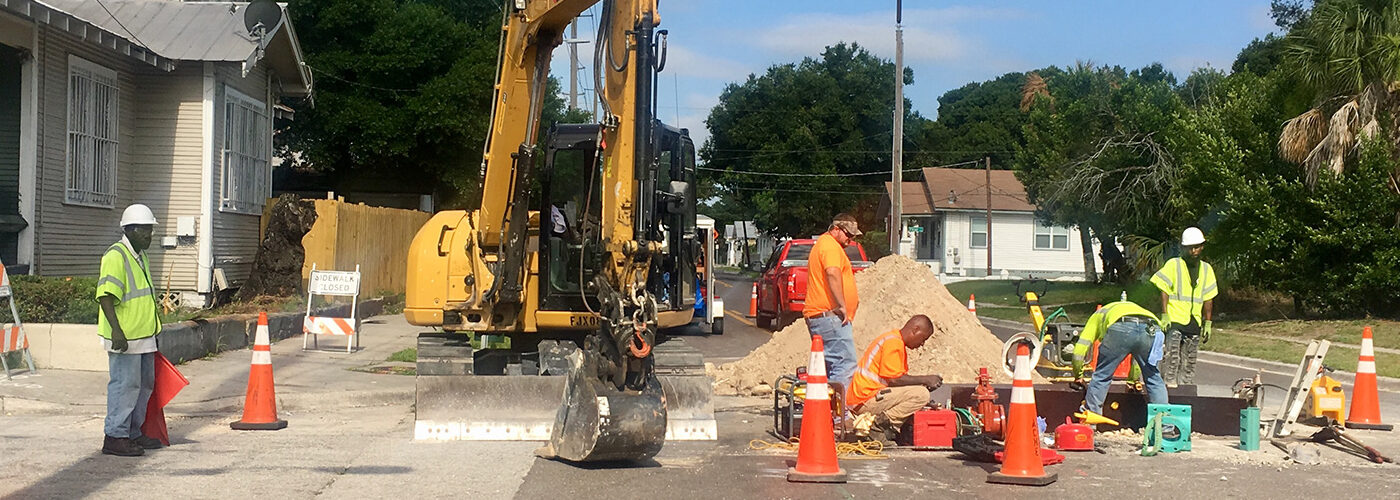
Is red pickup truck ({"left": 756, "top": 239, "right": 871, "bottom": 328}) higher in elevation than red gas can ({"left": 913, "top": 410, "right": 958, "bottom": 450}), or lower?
higher

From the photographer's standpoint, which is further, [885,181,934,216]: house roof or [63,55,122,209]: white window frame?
[885,181,934,216]: house roof

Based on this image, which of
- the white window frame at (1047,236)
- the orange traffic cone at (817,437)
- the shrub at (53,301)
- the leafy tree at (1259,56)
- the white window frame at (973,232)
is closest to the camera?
the orange traffic cone at (817,437)

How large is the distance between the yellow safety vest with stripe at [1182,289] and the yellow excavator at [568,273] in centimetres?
444

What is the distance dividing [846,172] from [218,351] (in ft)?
204

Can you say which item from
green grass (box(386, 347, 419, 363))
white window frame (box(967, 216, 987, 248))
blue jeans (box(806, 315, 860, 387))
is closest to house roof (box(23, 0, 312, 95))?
green grass (box(386, 347, 419, 363))

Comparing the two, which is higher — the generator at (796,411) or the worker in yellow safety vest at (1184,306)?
the worker in yellow safety vest at (1184,306)

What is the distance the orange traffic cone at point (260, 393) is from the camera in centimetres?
1099

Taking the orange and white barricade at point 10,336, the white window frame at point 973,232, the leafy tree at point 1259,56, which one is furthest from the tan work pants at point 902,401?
the white window frame at point 973,232

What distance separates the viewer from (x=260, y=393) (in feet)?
36.2

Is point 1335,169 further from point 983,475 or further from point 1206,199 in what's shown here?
point 983,475

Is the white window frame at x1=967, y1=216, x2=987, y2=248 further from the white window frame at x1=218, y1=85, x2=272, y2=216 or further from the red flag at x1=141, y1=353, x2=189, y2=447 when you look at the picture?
the red flag at x1=141, y1=353, x2=189, y2=447

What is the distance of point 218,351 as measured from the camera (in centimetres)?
1625

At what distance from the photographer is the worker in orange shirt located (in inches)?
415

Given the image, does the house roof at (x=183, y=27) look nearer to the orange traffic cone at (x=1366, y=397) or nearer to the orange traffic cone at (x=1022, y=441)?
the orange traffic cone at (x=1022, y=441)
